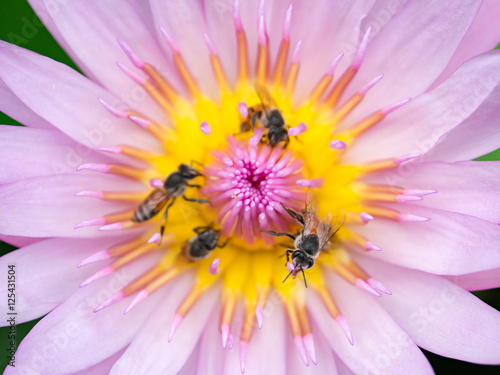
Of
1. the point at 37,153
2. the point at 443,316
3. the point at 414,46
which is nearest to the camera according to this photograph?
the point at 443,316

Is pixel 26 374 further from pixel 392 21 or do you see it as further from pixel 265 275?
pixel 392 21

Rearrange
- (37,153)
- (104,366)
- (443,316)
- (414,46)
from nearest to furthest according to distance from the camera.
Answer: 1. (443,316)
2. (414,46)
3. (37,153)
4. (104,366)

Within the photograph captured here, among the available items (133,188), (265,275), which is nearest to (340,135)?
(265,275)

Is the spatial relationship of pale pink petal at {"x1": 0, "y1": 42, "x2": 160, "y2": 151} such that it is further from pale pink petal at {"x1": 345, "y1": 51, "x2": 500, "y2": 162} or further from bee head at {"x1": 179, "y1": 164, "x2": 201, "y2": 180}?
pale pink petal at {"x1": 345, "y1": 51, "x2": 500, "y2": 162}

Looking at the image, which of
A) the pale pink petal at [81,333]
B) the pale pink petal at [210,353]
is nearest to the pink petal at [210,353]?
the pale pink petal at [210,353]

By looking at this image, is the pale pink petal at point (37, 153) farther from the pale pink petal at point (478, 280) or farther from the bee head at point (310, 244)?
the pale pink petal at point (478, 280)

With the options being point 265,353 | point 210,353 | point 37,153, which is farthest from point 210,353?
point 37,153

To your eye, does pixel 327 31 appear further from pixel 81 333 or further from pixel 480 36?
pixel 81 333
